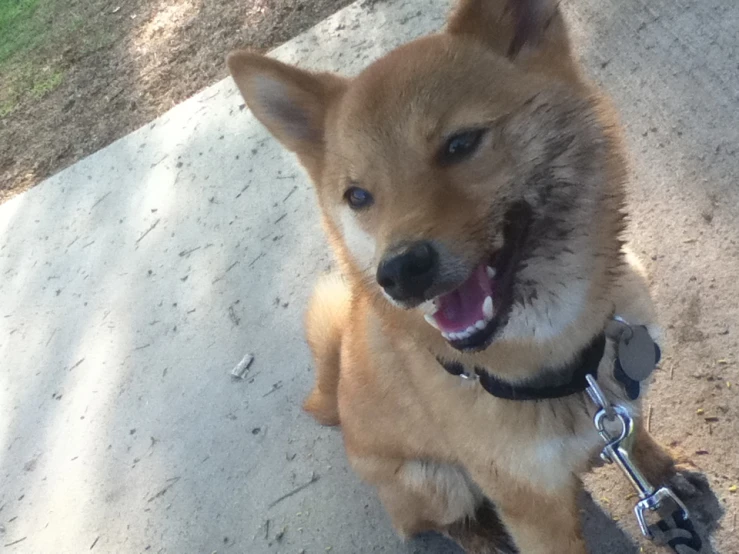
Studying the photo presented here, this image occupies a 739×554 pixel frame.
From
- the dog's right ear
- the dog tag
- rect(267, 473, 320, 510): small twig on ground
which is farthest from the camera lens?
rect(267, 473, 320, 510): small twig on ground

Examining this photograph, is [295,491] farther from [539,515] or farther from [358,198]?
[358,198]

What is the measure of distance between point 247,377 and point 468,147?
5.87 feet

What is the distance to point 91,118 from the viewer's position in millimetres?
4754

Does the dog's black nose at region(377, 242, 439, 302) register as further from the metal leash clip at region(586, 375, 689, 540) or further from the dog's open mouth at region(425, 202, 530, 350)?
the metal leash clip at region(586, 375, 689, 540)

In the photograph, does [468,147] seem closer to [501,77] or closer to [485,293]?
[501,77]

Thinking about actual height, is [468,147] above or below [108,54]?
above

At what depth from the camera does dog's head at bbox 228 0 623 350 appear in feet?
5.08

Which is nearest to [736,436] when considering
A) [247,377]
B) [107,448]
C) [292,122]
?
[292,122]

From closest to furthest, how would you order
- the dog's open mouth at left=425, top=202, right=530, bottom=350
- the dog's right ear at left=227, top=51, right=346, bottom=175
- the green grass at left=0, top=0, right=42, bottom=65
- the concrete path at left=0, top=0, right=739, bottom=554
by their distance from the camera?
the dog's open mouth at left=425, top=202, right=530, bottom=350 < the dog's right ear at left=227, top=51, right=346, bottom=175 < the concrete path at left=0, top=0, right=739, bottom=554 < the green grass at left=0, top=0, right=42, bottom=65

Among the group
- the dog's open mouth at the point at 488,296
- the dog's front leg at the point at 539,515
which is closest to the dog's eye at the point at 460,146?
the dog's open mouth at the point at 488,296

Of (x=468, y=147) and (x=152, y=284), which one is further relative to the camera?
(x=152, y=284)

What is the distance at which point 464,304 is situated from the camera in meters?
1.65

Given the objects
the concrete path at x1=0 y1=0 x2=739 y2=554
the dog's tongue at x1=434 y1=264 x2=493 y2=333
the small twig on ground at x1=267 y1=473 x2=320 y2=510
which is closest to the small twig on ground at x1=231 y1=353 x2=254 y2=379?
the concrete path at x1=0 y1=0 x2=739 y2=554

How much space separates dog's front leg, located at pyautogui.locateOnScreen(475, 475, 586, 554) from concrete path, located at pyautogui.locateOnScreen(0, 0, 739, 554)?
1.01ft
